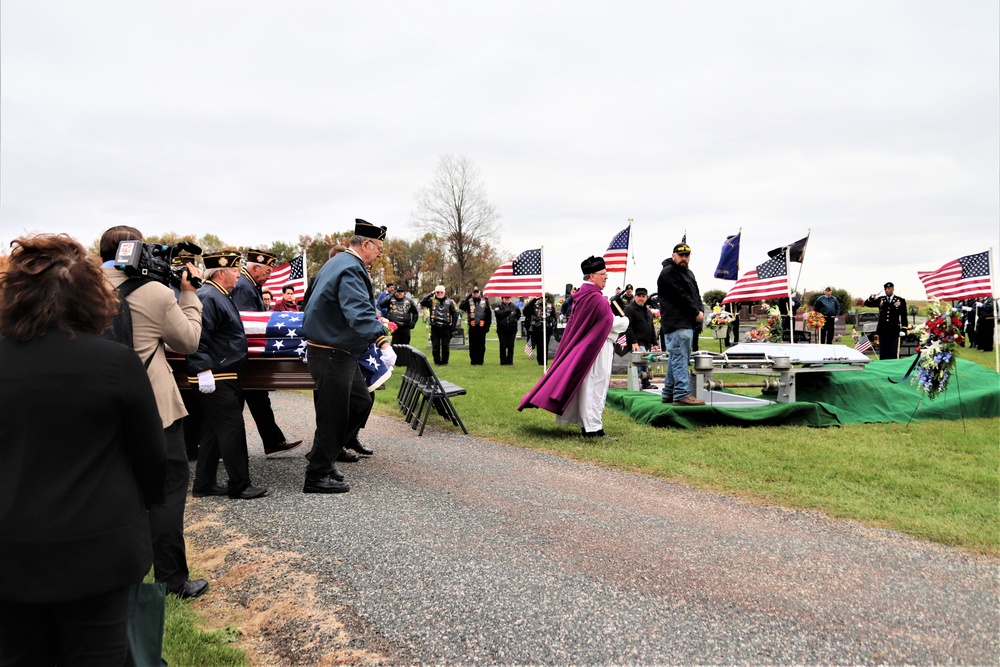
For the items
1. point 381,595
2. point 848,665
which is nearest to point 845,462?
point 848,665

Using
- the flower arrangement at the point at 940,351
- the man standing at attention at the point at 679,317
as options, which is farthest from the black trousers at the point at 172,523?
the flower arrangement at the point at 940,351

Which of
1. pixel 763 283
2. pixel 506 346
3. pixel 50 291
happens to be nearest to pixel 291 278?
pixel 506 346

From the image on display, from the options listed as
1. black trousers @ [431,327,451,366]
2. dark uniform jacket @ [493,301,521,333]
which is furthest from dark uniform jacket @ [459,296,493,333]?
black trousers @ [431,327,451,366]

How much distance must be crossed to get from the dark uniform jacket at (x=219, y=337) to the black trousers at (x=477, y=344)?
453 inches

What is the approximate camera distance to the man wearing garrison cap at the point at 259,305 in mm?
6363

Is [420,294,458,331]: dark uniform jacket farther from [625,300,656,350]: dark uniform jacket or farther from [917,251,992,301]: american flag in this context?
[917,251,992,301]: american flag

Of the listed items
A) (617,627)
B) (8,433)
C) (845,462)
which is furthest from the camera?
(845,462)

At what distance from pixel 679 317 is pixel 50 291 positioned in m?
7.97

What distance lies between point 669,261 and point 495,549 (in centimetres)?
634

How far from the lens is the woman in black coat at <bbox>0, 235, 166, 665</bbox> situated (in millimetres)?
1740

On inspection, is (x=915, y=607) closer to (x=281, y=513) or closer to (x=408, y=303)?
(x=281, y=513)

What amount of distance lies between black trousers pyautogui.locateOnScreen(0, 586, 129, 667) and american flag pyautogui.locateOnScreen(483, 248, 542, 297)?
39.5 feet

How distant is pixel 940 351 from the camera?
7.82 m

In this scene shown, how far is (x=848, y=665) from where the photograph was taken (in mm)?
2713
